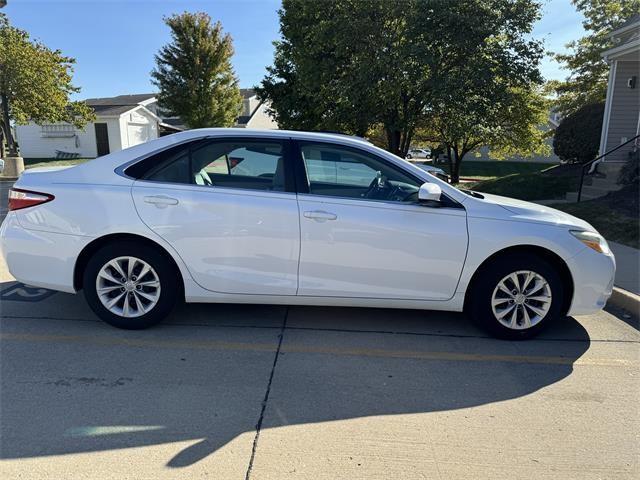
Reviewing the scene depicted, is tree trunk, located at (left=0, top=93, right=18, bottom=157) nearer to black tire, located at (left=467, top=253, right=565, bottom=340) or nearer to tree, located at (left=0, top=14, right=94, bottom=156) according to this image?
tree, located at (left=0, top=14, right=94, bottom=156)

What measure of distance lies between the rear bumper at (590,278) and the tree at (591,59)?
21717 millimetres

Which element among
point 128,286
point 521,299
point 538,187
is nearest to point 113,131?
point 538,187

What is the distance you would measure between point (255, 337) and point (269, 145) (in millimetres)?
1663

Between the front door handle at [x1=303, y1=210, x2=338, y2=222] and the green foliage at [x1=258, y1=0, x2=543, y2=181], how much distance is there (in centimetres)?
1019

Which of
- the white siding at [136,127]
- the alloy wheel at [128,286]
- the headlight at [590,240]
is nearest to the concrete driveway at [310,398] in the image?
the alloy wheel at [128,286]

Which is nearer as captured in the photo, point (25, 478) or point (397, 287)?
point (25, 478)

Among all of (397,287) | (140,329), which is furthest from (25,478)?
(397,287)

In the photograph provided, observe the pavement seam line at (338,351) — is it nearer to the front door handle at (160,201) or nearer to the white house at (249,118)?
the front door handle at (160,201)

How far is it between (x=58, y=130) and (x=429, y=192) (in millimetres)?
36774

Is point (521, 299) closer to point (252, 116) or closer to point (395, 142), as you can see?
point (395, 142)

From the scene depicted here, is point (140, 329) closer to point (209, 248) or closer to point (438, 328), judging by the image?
point (209, 248)

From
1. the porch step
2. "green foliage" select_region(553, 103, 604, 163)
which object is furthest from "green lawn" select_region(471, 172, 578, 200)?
"green foliage" select_region(553, 103, 604, 163)

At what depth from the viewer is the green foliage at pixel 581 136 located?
15547mm

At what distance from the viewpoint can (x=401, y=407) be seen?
304 cm
